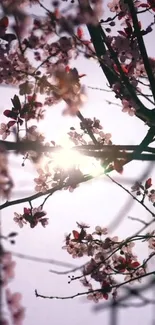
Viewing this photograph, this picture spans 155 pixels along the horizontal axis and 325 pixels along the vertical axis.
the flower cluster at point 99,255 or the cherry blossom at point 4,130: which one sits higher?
the cherry blossom at point 4,130

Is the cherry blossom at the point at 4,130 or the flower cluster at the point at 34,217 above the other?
the cherry blossom at the point at 4,130

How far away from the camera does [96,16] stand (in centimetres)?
446

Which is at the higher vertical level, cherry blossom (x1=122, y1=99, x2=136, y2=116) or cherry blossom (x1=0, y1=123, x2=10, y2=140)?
cherry blossom (x1=0, y1=123, x2=10, y2=140)

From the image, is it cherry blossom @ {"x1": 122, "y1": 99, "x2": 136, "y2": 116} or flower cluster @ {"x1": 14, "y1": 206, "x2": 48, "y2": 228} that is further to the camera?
flower cluster @ {"x1": 14, "y1": 206, "x2": 48, "y2": 228}

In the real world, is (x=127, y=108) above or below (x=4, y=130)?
below

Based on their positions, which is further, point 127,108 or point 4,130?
point 4,130

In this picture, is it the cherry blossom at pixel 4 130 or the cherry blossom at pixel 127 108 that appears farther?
the cherry blossom at pixel 4 130

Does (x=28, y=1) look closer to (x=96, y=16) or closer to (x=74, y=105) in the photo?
(x=96, y=16)

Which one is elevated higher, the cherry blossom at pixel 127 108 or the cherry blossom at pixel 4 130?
the cherry blossom at pixel 4 130

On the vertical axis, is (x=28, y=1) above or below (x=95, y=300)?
above

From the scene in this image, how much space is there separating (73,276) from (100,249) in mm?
1158

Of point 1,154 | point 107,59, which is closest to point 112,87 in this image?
point 107,59

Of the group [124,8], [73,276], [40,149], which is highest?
[124,8]

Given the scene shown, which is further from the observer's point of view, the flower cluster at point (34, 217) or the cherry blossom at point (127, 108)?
the flower cluster at point (34, 217)
